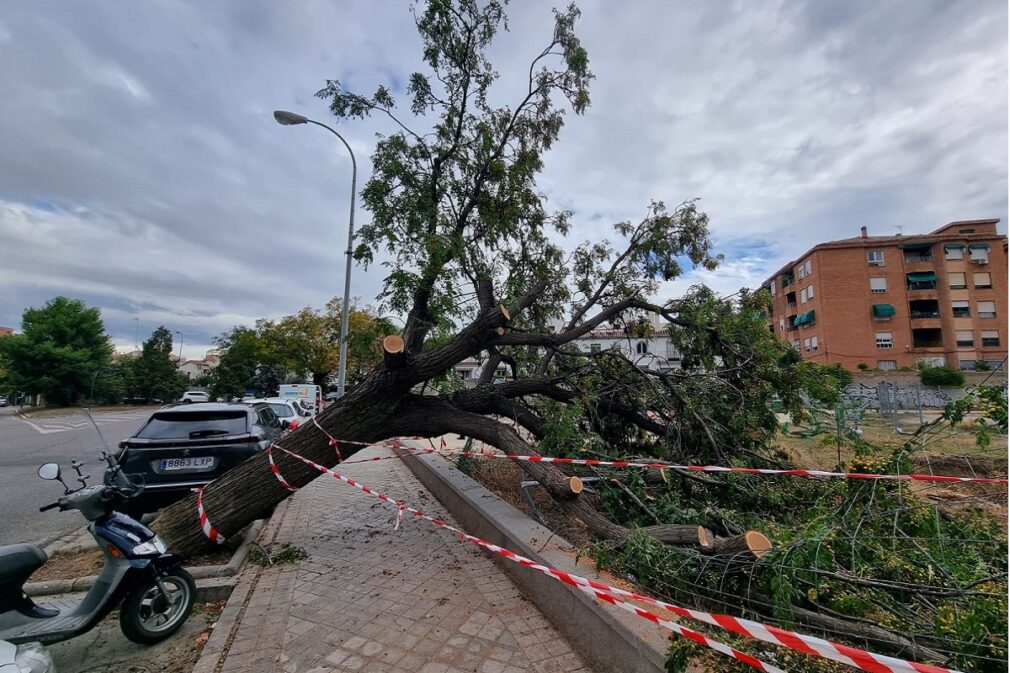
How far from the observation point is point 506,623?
3275mm

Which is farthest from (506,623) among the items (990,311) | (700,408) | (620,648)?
(990,311)

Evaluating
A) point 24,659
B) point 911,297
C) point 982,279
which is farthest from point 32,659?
point 982,279

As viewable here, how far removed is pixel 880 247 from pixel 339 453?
2120 inches

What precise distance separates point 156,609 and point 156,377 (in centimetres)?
5212

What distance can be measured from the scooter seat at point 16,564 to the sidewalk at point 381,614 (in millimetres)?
1069

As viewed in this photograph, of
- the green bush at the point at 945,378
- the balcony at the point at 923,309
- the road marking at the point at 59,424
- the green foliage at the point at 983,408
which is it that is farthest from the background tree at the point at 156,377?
the balcony at the point at 923,309

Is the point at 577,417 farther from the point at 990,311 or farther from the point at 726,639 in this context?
the point at 990,311

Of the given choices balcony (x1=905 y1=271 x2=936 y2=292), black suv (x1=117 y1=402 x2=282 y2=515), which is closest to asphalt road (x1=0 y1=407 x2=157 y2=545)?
black suv (x1=117 y1=402 x2=282 y2=515)

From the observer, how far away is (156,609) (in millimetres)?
3141

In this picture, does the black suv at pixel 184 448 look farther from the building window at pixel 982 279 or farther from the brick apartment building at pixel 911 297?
the building window at pixel 982 279

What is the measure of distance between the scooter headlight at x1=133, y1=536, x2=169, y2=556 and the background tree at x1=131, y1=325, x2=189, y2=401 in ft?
170

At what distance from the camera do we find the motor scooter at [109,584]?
2596 mm

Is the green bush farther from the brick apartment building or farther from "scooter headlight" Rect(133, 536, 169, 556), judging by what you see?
"scooter headlight" Rect(133, 536, 169, 556)

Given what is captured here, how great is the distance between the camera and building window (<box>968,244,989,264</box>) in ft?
139
